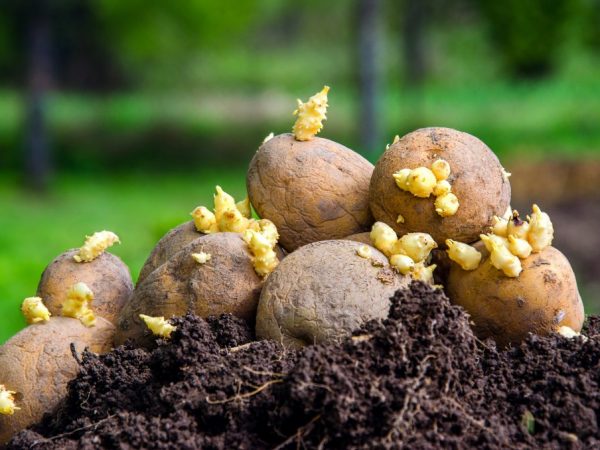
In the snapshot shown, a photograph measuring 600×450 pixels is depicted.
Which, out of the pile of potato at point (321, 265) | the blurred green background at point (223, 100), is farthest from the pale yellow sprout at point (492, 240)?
the blurred green background at point (223, 100)

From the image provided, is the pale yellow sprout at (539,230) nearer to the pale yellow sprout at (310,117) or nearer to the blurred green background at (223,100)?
the pale yellow sprout at (310,117)

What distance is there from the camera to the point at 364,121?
1363 centimetres

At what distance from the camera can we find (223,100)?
20297 mm

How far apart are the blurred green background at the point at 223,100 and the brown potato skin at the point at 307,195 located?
5.54 metres

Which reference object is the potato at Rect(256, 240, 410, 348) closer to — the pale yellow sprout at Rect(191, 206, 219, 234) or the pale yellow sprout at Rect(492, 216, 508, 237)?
the pale yellow sprout at Rect(492, 216, 508, 237)

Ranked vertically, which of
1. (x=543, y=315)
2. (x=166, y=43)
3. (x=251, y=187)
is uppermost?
(x=166, y=43)

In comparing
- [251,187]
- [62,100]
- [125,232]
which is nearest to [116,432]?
[251,187]

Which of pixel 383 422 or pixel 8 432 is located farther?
pixel 8 432

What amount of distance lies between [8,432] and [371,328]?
1136mm

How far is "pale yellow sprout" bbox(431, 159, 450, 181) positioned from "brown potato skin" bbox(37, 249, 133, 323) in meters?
1.10

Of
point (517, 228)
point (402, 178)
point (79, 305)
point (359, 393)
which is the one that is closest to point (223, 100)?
point (79, 305)

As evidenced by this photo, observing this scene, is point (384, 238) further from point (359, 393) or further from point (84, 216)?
point (84, 216)

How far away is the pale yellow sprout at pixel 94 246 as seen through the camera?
2.84m

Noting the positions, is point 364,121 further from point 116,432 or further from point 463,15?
point 116,432
